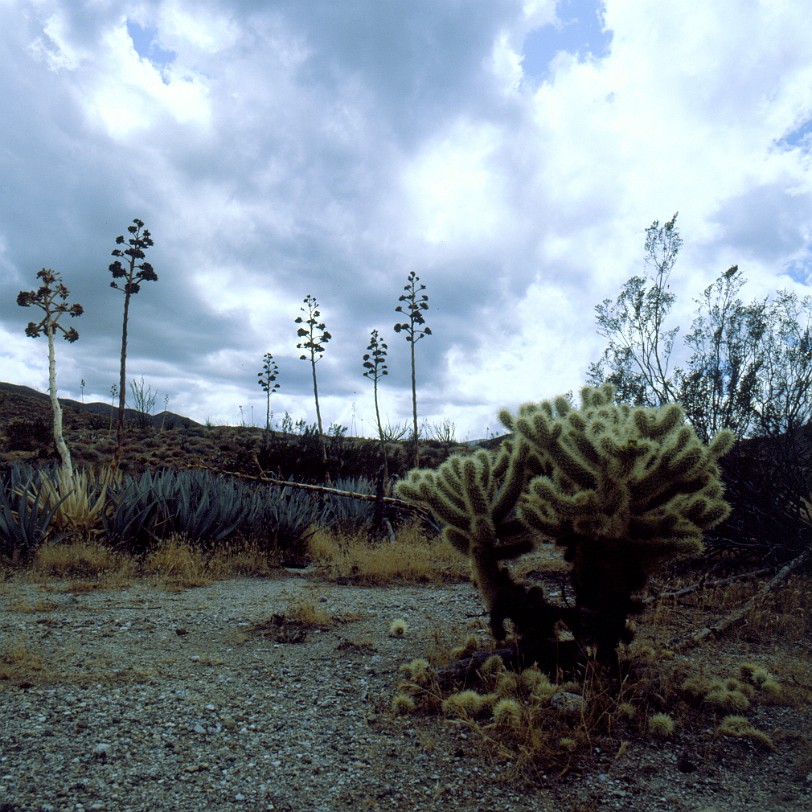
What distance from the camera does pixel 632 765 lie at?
2479 millimetres

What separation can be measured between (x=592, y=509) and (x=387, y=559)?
4231 mm

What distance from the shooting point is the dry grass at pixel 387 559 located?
663cm

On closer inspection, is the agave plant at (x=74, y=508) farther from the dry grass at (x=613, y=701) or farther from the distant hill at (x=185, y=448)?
the dry grass at (x=613, y=701)

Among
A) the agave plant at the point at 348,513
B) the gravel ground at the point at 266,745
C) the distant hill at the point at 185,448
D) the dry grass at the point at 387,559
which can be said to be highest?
the distant hill at the point at 185,448

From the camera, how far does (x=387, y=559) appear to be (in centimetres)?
696

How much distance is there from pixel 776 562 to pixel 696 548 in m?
3.08

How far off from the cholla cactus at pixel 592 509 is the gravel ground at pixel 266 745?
2.33ft

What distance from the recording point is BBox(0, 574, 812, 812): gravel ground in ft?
7.50

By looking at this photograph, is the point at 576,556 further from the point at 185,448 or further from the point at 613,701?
the point at 185,448

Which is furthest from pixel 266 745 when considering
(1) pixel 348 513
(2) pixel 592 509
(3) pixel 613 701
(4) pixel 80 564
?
(1) pixel 348 513

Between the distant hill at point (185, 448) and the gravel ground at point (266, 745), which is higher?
the distant hill at point (185, 448)

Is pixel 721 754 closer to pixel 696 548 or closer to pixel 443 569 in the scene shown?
pixel 696 548

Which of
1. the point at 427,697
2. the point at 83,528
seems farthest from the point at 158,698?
the point at 83,528

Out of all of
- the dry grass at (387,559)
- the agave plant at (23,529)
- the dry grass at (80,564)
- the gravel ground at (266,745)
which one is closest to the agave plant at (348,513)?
the dry grass at (387,559)
